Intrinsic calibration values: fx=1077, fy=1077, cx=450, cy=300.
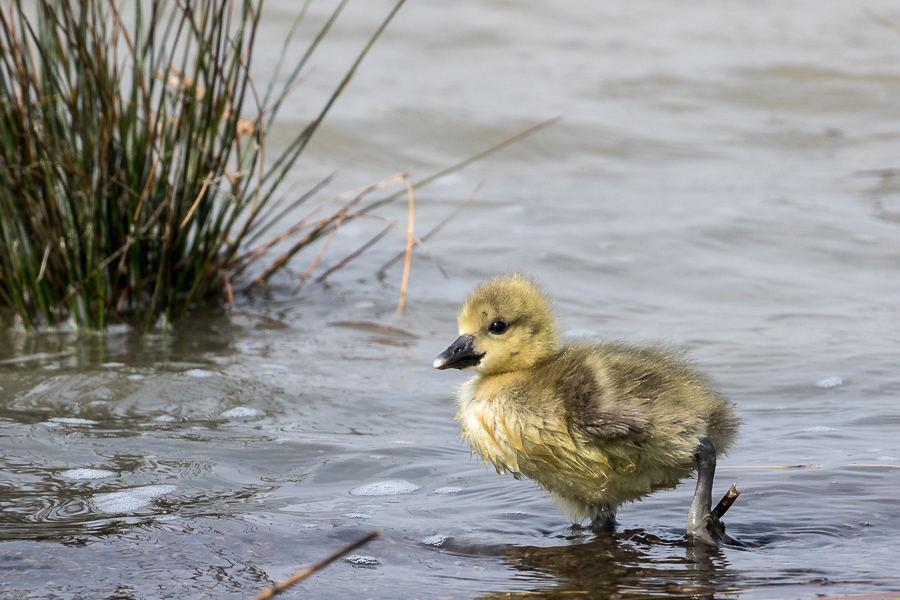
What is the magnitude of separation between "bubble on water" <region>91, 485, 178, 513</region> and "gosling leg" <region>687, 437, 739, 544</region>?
1.61m

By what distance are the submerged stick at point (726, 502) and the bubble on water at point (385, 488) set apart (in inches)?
39.3

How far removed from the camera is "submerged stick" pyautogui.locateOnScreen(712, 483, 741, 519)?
304 centimetres

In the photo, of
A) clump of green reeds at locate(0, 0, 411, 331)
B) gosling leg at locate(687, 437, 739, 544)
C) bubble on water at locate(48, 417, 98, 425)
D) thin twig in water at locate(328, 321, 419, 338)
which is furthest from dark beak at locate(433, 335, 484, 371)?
thin twig in water at locate(328, 321, 419, 338)

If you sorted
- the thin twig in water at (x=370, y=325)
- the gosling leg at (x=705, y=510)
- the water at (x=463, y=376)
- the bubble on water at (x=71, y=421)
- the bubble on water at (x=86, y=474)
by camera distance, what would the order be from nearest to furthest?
1. the water at (x=463, y=376)
2. the gosling leg at (x=705, y=510)
3. the bubble on water at (x=86, y=474)
4. the bubble on water at (x=71, y=421)
5. the thin twig in water at (x=370, y=325)

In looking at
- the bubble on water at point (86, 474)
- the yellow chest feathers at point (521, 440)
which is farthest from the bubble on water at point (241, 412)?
the yellow chest feathers at point (521, 440)

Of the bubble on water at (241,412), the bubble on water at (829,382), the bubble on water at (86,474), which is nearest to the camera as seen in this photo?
the bubble on water at (86,474)

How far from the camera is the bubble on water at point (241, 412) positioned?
13.7ft

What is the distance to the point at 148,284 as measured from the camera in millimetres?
5402

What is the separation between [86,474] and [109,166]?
194 cm

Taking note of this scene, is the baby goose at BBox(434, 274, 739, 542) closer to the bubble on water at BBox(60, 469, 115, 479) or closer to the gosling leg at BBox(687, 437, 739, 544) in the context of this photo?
the gosling leg at BBox(687, 437, 739, 544)

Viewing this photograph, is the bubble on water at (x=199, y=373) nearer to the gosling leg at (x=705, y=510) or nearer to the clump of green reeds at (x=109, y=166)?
the clump of green reeds at (x=109, y=166)

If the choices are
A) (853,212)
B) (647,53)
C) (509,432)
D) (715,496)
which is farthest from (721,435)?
(647,53)

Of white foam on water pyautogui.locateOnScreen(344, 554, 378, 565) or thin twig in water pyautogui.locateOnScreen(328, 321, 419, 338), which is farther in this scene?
thin twig in water pyautogui.locateOnScreen(328, 321, 419, 338)

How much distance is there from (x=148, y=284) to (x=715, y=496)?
316cm
